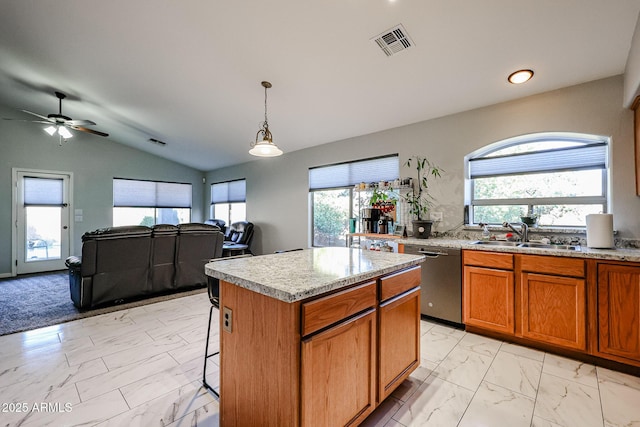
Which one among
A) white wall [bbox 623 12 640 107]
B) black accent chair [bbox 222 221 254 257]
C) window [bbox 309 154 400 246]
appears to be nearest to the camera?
white wall [bbox 623 12 640 107]

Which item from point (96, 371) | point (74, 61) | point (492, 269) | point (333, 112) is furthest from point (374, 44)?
point (74, 61)

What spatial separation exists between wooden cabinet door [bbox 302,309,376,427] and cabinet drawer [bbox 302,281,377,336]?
4cm

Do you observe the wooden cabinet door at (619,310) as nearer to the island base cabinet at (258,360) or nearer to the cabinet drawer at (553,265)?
the cabinet drawer at (553,265)

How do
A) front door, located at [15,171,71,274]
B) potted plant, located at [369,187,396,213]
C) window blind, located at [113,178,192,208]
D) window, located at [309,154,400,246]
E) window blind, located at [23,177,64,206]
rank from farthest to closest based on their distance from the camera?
window blind, located at [113,178,192,208] < window blind, located at [23,177,64,206] < front door, located at [15,171,71,274] < window, located at [309,154,400,246] < potted plant, located at [369,187,396,213]

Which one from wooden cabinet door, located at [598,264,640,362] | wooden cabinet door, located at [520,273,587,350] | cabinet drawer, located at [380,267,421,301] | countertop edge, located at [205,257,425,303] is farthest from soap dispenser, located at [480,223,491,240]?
countertop edge, located at [205,257,425,303]

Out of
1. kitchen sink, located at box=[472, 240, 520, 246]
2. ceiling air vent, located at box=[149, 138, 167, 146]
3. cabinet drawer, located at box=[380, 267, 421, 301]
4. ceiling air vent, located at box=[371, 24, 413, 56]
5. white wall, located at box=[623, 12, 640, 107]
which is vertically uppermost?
ceiling air vent, located at box=[149, 138, 167, 146]

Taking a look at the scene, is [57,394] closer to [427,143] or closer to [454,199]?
[454,199]

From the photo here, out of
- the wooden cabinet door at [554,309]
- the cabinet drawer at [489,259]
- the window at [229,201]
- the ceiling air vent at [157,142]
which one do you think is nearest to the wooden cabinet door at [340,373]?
the cabinet drawer at [489,259]

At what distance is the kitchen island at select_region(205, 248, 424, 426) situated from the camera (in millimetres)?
1107

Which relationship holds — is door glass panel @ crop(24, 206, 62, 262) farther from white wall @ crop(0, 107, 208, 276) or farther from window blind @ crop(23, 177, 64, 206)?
white wall @ crop(0, 107, 208, 276)

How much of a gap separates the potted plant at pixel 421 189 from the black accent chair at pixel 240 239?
3.63 meters

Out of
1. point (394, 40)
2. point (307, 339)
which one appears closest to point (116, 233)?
point (307, 339)

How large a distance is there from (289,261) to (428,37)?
2.19 metres

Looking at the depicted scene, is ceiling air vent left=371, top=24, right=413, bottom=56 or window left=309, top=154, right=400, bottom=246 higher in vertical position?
ceiling air vent left=371, top=24, right=413, bottom=56
